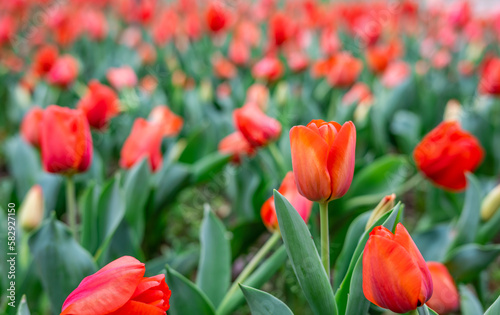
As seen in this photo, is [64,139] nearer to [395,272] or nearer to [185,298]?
[185,298]

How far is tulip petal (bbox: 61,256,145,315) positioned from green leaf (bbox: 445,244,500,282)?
0.66m

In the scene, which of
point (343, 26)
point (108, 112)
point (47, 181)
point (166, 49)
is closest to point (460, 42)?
point (343, 26)

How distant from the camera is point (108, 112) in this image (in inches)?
53.2

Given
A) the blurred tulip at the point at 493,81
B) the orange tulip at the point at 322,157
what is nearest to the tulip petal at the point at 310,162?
the orange tulip at the point at 322,157

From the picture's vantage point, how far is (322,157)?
558 mm

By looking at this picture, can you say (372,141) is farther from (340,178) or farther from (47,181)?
(340,178)

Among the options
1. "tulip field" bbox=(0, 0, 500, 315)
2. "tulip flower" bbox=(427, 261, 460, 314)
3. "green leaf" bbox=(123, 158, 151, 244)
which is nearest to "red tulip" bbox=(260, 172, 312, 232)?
"tulip field" bbox=(0, 0, 500, 315)

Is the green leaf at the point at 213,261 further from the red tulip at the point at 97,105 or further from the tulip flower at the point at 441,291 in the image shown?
the red tulip at the point at 97,105

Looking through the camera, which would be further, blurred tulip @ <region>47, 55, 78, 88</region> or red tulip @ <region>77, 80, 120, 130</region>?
blurred tulip @ <region>47, 55, 78, 88</region>

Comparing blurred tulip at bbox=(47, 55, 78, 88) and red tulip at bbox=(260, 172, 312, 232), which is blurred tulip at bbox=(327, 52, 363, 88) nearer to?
blurred tulip at bbox=(47, 55, 78, 88)

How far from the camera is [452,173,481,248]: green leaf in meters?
0.94

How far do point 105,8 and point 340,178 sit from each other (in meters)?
3.79

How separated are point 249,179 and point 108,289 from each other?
3.02 feet

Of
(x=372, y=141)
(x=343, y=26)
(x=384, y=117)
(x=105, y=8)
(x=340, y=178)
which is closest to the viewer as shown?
(x=340, y=178)
